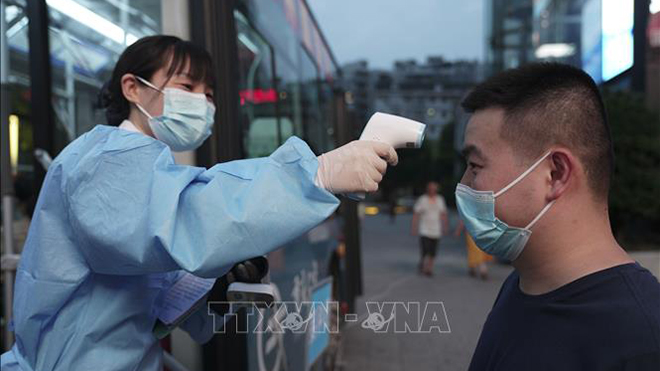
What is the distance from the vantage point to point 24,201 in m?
3.12

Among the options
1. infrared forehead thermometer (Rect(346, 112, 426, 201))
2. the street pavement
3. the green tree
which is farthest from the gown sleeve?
the green tree

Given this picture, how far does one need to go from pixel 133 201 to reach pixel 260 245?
0.26 metres

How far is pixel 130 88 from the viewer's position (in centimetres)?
148

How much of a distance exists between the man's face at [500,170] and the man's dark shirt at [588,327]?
183mm

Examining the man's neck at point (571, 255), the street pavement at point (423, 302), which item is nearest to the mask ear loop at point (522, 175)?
the man's neck at point (571, 255)

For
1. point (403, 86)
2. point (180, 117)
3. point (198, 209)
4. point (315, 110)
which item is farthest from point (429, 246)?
point (198, 209)

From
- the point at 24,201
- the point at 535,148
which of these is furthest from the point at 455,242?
the point at 535,148

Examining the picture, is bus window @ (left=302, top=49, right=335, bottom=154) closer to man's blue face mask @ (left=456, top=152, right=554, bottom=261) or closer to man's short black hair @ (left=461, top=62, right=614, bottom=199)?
Answer: man's blue face mask @ (left=456, top=152, right=554, bottom=261)

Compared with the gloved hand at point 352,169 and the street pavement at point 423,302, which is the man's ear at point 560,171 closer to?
the gloved hand at point 352,169

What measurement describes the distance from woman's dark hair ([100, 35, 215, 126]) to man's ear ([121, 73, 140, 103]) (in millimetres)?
16

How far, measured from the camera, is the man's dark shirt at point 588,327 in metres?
0.91

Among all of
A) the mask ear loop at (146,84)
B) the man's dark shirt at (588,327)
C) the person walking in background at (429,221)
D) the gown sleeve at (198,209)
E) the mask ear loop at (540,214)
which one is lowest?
the person walking in background at (429,221)

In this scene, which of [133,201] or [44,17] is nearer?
[133,201]

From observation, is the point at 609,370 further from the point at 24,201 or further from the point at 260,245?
the point at 24,201
